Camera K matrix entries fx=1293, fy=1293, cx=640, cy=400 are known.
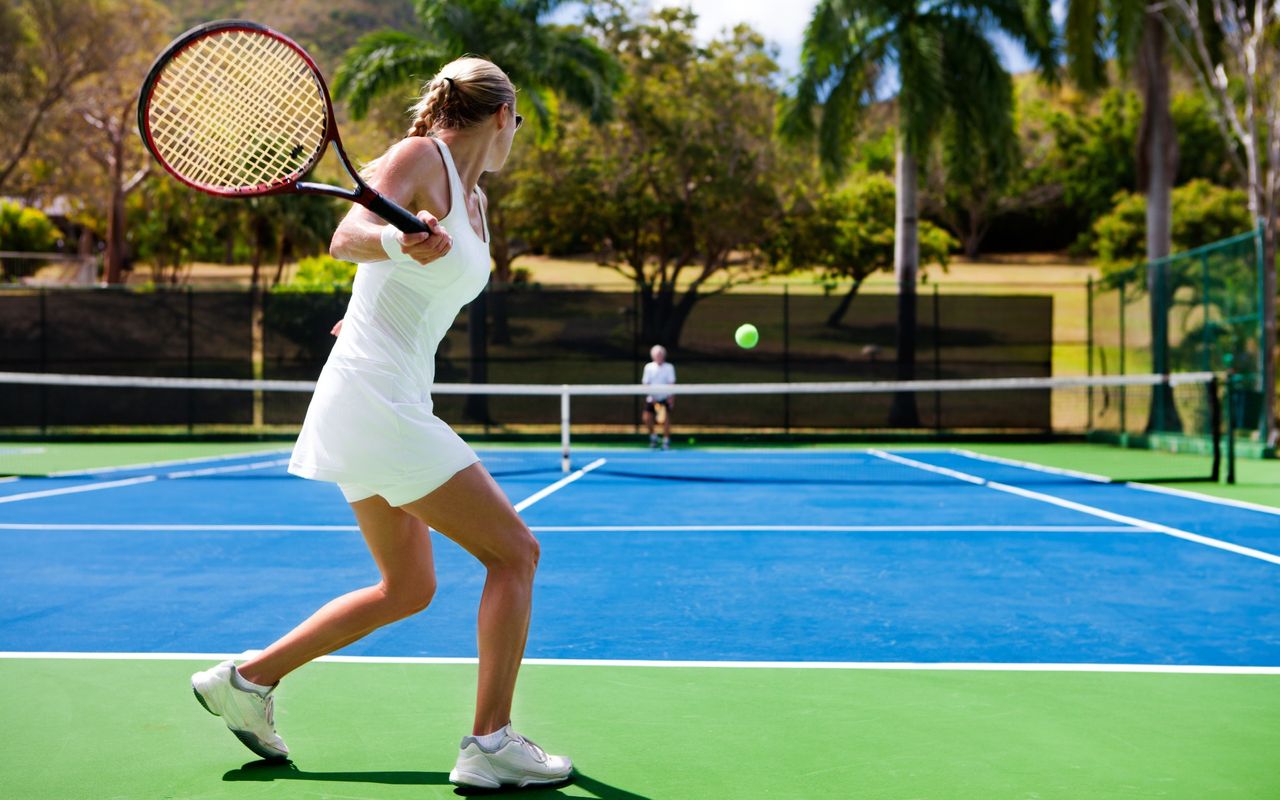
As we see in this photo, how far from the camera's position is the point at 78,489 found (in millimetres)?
11320

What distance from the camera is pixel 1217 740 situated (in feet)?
11.6

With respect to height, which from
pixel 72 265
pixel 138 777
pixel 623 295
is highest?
pixel 72 265

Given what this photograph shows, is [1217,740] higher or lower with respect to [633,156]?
lower

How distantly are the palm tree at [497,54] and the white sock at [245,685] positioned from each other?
18.4 m

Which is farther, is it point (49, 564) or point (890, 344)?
point (890, 344)

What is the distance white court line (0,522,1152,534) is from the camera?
8227 millimetres

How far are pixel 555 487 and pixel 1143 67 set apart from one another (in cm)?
1386

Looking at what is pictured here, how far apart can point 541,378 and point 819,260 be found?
14.7 meters

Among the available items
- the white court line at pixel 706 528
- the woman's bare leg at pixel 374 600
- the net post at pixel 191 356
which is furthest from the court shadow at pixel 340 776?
the net post at pixel 191 356

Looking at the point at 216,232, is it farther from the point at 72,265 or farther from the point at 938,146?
the point at 938,146

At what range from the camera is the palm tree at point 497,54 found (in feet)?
68.8

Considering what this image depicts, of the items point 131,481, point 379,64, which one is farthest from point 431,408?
point 379,64

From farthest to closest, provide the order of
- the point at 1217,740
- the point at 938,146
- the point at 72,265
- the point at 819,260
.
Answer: the point at 72,265 < the point at 819,260 < the point at 938,146 < the point at 1217,740

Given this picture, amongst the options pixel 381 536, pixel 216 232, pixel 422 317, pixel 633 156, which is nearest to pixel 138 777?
pixel 381 536
